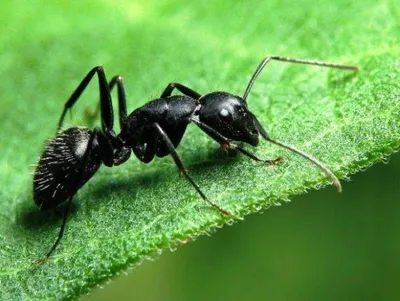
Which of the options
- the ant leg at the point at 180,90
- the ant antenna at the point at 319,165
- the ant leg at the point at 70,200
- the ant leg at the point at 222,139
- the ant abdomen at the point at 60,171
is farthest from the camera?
the ant leg at the point at 180,90

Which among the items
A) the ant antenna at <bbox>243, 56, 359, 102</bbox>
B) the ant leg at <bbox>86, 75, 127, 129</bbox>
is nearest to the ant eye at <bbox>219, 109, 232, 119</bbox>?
the ant antenna at <bbox>243, 56, 359, 102</bbox>

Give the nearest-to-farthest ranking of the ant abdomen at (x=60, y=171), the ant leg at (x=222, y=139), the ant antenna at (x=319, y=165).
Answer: the ant antenna at (x=319, y=165), the ant leg at (x=222, y=139), the ant abdomen at (x=60, y=171)

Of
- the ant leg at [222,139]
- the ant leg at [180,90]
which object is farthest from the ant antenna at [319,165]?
the ant leg at [180,90]

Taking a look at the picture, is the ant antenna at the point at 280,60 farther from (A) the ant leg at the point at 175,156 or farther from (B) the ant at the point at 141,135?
(A) the ant leg at the point at 175,156

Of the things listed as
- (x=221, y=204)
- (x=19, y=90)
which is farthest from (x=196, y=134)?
(x=19, y=90)

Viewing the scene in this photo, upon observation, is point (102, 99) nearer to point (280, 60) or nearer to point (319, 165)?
point (280, 60)

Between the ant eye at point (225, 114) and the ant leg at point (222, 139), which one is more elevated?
the ant eye at point (225, 114)
